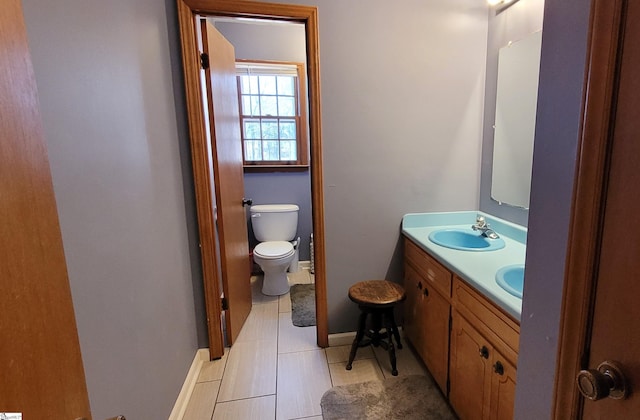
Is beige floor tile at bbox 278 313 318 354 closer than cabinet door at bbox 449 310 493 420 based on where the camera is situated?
No

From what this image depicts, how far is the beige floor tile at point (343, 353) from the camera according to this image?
209 cm

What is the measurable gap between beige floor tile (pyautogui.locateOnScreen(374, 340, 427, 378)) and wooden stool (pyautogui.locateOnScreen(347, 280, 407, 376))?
0.05 meters

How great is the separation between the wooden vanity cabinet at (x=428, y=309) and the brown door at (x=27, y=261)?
1483 millimetres

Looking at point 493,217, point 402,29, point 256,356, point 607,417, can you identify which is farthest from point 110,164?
point 493,217

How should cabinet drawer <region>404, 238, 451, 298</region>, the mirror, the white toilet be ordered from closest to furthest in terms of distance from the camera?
1. cabinet drawer <region>404, 238, 451, 298</region>
2. the mirror
3. the white toilet

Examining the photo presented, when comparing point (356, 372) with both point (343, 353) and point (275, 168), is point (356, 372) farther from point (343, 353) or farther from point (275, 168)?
point (275, 168)

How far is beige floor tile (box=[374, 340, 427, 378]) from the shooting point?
76.3 inches

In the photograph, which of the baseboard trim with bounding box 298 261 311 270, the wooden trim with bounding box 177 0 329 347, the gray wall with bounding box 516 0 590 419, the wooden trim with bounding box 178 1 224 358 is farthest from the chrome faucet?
the baseboard trim with bounding box 298 261 311 270

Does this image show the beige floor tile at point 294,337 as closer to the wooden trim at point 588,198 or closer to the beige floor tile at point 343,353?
the beige floor tile at point 343,353

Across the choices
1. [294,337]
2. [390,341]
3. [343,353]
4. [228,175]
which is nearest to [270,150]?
[228,175]

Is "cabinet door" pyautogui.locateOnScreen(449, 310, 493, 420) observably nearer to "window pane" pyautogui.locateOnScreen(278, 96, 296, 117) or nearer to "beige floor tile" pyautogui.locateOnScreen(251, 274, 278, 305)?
"beige floor tile" pyautogui.locateOnScreen(251, 274, 278, 305)

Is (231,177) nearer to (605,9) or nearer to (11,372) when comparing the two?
(11,372)

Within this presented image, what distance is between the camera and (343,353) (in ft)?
7.04

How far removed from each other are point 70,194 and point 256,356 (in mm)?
1659
